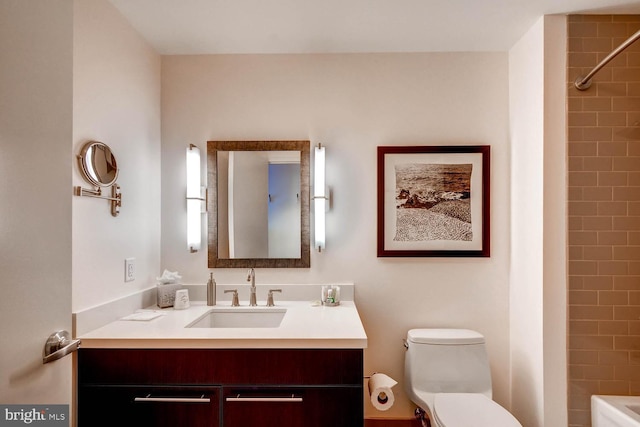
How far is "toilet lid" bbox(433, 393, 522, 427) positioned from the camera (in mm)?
1686

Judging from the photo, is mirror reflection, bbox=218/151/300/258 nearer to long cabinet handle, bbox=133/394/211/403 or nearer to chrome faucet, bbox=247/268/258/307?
chrome faucet, bbox=247/268/258/307

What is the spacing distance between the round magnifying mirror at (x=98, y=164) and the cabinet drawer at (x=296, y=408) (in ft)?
3.45

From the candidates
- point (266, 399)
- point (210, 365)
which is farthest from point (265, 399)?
point (210, 365)

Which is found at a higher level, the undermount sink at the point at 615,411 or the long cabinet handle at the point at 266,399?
the long cabinet handle at the point at 266,399

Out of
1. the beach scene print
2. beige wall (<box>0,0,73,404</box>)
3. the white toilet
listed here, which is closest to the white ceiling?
the beach scene print

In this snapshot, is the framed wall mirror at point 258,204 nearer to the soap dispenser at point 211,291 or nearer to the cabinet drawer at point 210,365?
the soap dispenser at point 211,291

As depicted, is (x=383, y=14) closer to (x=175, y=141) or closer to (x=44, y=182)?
(x=175, y=141)

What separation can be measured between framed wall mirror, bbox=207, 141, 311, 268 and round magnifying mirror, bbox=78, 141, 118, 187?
0.64m

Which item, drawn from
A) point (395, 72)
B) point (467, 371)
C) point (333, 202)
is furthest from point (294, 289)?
point (395, 72)

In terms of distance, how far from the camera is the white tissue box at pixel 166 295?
6.99 ft

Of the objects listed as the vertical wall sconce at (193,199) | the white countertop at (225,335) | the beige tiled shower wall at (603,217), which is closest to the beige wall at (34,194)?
the white countertop at (225,335)

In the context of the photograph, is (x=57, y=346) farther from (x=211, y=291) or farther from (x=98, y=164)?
(x=211, y=291)

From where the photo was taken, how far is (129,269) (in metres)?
1.98

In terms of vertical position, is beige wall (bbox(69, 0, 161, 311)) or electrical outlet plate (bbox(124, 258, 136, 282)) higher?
beige wall (bbox(69, 0, 161, 311))
